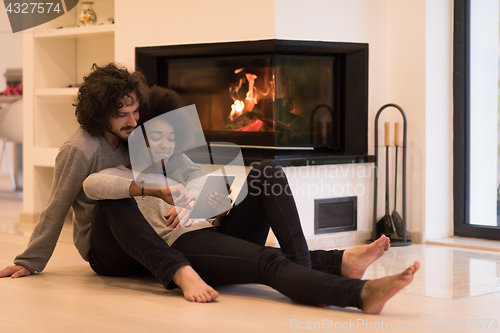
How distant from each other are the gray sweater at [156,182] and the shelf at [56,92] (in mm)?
2044

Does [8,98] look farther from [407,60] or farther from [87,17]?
[407,60]

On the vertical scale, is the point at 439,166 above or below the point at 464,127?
below

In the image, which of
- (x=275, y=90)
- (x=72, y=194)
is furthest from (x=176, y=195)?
(x=275, y=90)

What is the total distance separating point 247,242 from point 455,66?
2.33 metres

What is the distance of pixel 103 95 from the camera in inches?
85.7

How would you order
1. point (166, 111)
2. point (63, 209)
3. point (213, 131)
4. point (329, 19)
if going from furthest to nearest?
point (213, 131), point (329, 19), point (166, 111), point (63, 209)

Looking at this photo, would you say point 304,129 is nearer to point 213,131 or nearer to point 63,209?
point 213,131

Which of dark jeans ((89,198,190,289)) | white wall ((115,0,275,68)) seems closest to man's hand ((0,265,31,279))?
dark jeans ((89,198,190,289))

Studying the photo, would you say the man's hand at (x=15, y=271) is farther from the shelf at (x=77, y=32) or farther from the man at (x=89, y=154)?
the shelf at (x=77, y=32)

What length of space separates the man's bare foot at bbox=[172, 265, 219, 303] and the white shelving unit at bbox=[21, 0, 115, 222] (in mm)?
2547

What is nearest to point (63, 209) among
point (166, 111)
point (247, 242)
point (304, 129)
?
point (166, 111)

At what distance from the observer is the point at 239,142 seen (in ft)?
11.7

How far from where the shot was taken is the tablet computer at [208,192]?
212 centimetres

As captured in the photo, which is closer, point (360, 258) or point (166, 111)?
point (360, 258)
